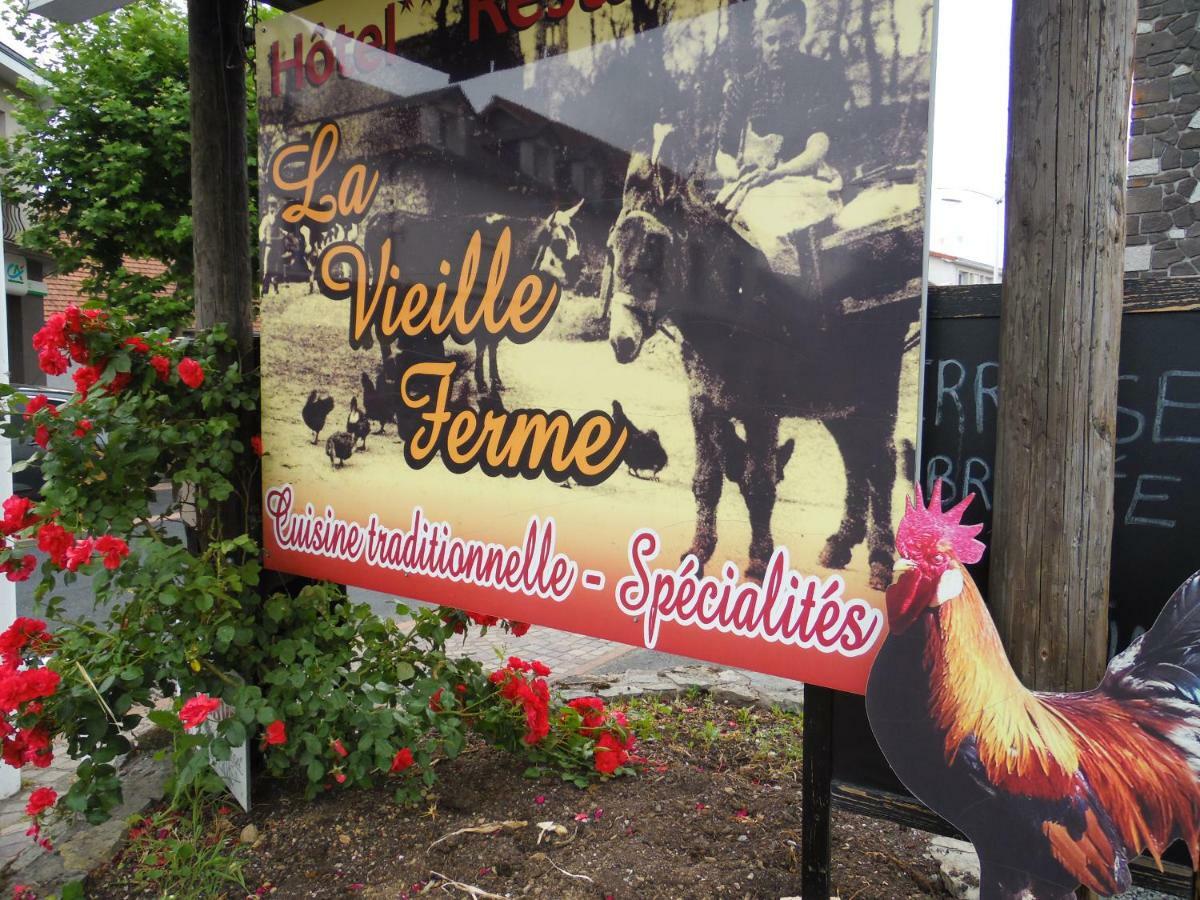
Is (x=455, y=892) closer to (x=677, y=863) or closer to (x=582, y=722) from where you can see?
(x=677, y=863)

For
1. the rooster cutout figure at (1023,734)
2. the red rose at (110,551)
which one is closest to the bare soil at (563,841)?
the rooster cutout figure at (1023,734)

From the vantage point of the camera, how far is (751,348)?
7.20 ft

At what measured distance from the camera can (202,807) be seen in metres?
3.27

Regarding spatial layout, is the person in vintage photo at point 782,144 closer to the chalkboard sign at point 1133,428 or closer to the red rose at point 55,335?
the chalkboard sign at point 1133,428

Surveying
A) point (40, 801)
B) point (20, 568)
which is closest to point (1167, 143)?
point (20, 568)

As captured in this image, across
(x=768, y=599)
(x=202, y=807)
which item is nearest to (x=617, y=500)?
(x=768, y=599)

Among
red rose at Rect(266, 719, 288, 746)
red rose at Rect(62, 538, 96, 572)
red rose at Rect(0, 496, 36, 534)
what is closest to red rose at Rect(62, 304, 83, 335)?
red rose at Rect(0, 496, 36, 534)

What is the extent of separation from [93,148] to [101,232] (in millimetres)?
1277

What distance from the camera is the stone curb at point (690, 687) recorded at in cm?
441

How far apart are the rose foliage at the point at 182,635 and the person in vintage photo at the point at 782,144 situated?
1.69 m

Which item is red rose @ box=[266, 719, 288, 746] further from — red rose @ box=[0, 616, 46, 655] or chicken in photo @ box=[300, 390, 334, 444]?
chicken in photo @ box=[300, 390, 334, 444]

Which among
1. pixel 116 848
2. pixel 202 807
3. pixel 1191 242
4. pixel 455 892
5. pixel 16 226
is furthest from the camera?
pixel 16 226

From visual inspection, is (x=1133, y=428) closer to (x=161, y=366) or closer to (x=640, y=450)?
(x=640, y=450)

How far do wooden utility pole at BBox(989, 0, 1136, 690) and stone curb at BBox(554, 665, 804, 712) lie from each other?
263cm
